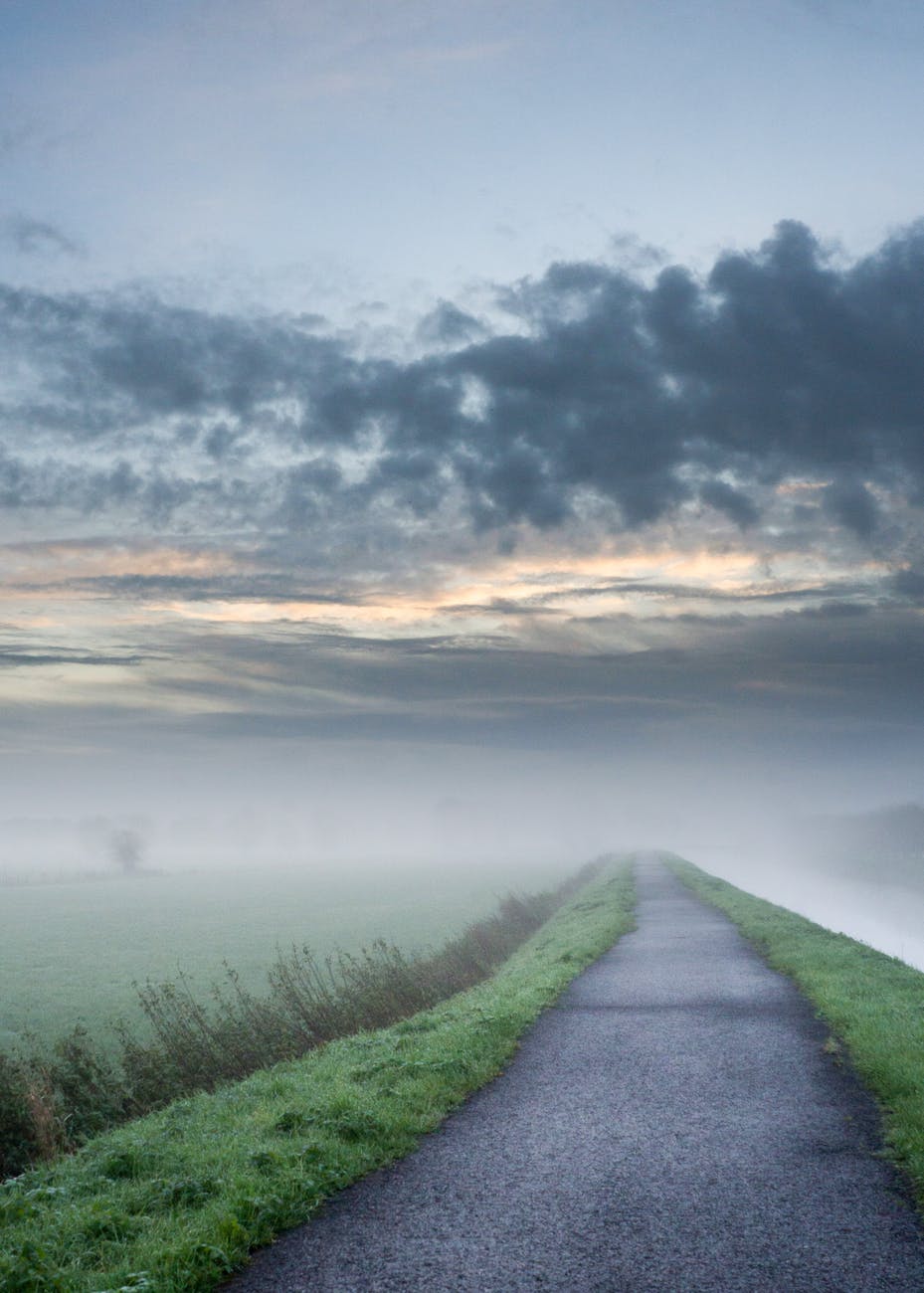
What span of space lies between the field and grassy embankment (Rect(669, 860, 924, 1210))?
15.8 metres

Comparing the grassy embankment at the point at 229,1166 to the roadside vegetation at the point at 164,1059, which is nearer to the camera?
the grassy embankment at the point at 229,1166

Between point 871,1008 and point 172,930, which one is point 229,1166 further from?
point 172,930

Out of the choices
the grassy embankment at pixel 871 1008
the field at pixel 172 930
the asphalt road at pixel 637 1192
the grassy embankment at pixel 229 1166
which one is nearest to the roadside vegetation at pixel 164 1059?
the grassy embankment at pixel 229 1166

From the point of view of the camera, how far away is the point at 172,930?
5381 centimetres

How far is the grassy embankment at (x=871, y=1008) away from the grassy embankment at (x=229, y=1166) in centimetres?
451

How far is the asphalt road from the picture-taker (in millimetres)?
5812

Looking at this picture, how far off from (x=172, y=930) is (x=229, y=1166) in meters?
50.5

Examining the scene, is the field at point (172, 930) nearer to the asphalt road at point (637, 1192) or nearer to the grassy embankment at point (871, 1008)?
the asphalt road at point (637, 1192)

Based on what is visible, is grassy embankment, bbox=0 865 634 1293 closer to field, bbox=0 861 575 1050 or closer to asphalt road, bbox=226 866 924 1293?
asphalt road, bbox=226 866 924 1293

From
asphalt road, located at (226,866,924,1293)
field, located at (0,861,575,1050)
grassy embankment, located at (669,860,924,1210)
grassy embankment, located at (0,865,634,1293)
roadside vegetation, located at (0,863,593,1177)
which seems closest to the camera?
asphalt road, located at (226,866,924,1293)

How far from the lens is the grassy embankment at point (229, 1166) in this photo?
614 cm

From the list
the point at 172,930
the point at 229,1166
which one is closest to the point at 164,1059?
the point at 229,1166

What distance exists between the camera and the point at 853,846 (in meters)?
180

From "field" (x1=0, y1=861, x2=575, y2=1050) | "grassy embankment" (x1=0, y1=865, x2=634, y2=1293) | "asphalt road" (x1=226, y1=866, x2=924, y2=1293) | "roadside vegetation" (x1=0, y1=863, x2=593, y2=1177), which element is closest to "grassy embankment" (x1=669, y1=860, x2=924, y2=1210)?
"asphalt road" (x1=226, y1=866, x2=924, y2=1293)
